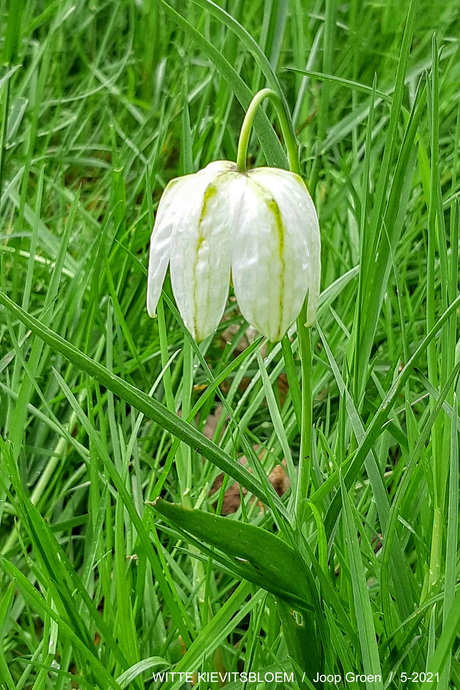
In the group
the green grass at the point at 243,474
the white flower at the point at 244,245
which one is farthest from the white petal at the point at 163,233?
the green grass at the point at 243,474

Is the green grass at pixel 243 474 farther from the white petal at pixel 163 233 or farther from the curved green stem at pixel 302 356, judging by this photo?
the white petal at pixel 163 233

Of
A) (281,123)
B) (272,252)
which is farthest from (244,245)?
(281,123)

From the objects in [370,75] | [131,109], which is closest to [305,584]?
[131,109]

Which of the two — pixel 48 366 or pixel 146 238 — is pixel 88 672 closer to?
pixel 48 366

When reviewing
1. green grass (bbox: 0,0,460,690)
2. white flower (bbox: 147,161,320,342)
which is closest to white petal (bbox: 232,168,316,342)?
white flower (bbox: 147,161,320,342)

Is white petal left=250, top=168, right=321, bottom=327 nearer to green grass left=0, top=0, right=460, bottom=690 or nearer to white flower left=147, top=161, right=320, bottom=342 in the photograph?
white flower left=147, top=161, right=320, bottom=342

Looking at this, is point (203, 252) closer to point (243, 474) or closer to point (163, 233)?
point (163, 233)
